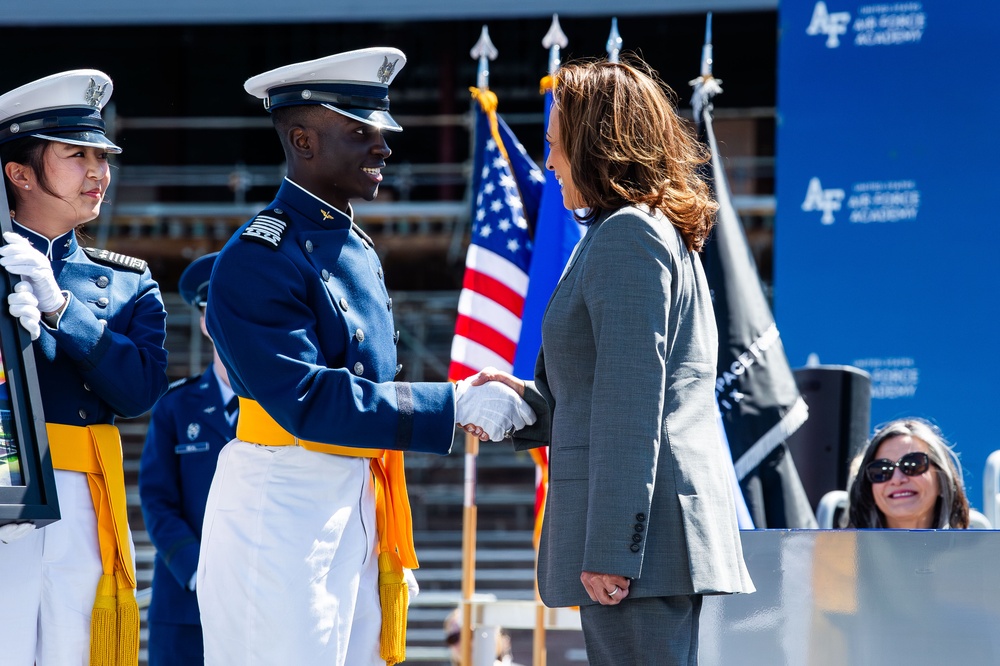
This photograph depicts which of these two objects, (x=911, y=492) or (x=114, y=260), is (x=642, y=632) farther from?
(x=911, y=492)

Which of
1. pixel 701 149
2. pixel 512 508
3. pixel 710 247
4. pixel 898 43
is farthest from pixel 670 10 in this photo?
pixel 701 149

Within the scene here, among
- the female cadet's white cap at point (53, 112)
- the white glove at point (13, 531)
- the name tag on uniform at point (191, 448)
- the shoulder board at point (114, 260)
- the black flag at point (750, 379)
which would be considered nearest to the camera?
the white glove at point (13, 531)

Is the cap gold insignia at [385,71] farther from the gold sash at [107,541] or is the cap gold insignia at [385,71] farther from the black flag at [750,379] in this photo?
the black flag at [750,379]

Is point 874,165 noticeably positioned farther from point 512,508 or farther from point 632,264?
point 512,508

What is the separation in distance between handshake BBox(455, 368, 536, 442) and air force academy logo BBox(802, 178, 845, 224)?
10.6ft

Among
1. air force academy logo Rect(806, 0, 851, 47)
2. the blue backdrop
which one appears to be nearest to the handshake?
the blue backdrop

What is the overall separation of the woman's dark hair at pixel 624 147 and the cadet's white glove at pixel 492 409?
0.40 metres

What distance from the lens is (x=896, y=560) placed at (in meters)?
2.55

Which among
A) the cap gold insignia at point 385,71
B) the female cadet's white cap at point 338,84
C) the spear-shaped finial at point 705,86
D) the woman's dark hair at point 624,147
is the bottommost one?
the woman's dark hair at point 624,147

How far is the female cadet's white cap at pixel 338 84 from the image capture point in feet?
8.32

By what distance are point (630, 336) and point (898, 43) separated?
12.3 ft

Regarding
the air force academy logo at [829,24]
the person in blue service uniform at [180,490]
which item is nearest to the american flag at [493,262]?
the person in blue service uniform at [180,490]

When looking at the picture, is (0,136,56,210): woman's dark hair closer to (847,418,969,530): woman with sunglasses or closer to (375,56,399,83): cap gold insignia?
(375,56,399,83): cap gold insignia

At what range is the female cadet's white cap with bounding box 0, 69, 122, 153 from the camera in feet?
8.70
